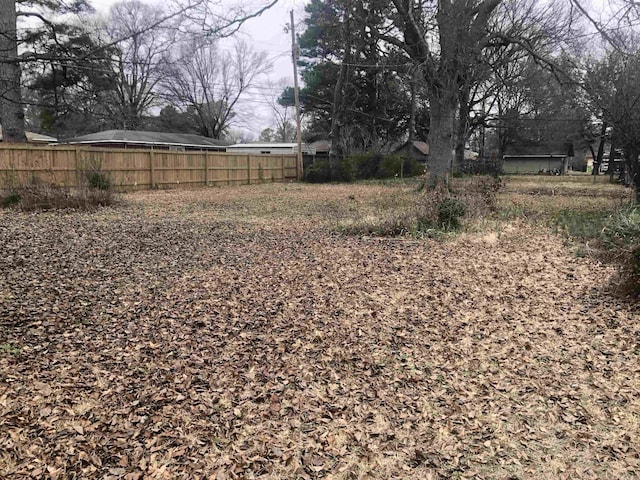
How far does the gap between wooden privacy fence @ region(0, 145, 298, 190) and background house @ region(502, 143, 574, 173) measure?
28341 millimetres

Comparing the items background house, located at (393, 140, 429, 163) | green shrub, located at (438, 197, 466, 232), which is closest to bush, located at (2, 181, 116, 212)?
green shrub, located at (438, 197, 466, 232)

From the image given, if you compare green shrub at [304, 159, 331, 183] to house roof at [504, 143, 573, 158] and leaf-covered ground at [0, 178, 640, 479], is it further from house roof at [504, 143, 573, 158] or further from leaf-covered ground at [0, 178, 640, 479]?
house roof at [504, 143, 573, 158]

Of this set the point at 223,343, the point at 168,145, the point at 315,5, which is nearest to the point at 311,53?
the point at 315,5

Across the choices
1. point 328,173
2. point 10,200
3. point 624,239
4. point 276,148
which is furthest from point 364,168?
point 624,239

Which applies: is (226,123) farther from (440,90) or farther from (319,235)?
(319,235)

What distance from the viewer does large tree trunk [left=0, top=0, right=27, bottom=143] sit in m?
3.35

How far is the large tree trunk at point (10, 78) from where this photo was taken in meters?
3.35

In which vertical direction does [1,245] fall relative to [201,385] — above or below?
above

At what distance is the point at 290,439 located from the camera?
227 cm

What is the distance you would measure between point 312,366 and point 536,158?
154 ft

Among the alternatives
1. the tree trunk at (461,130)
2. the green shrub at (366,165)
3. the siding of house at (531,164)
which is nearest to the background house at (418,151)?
the tree trunk at (461,130)

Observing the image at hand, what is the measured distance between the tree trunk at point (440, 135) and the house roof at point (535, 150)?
3292 centimetres

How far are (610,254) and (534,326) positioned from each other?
2.44 metres

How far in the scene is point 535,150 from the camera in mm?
43656
